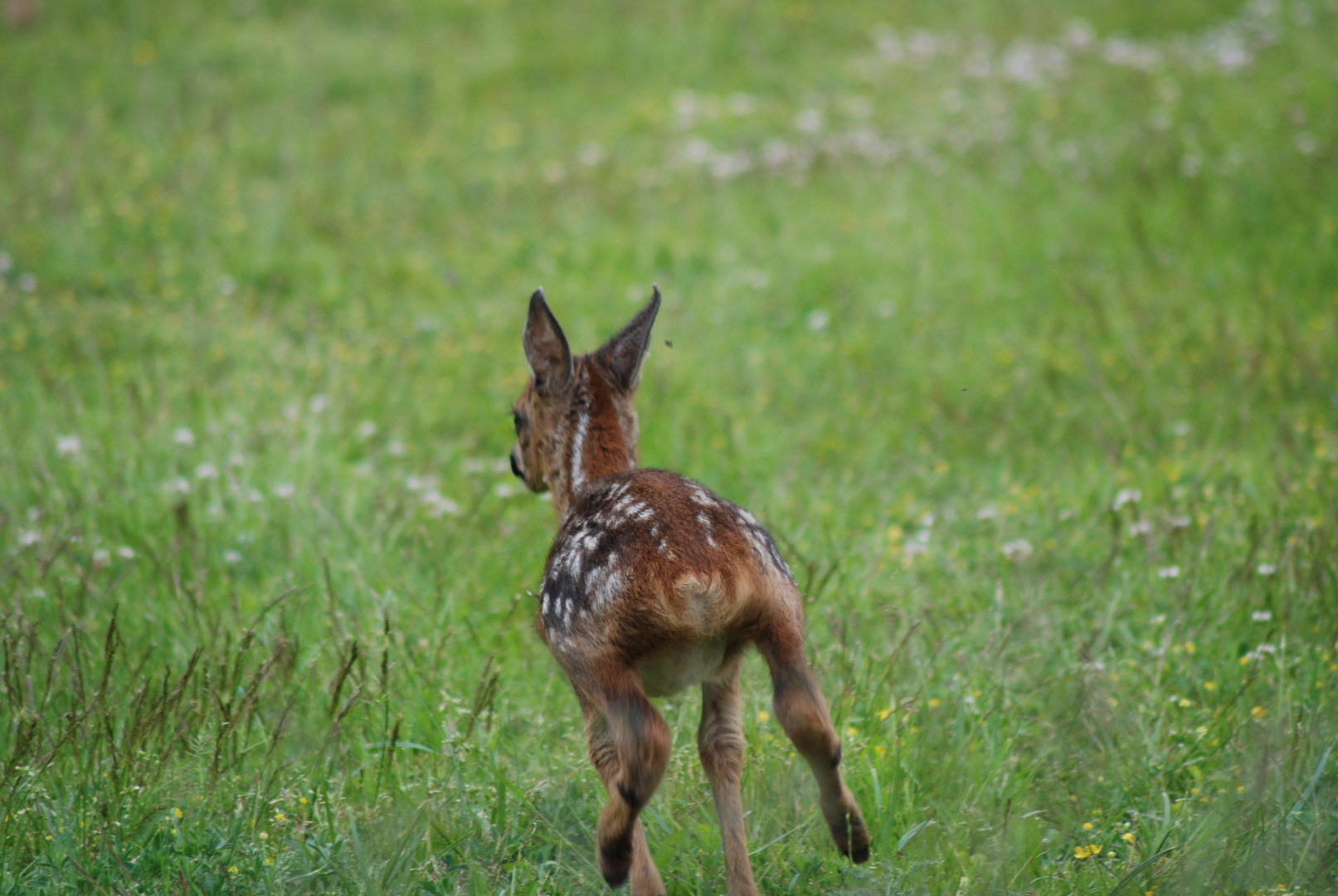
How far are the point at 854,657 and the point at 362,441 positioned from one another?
338 cm

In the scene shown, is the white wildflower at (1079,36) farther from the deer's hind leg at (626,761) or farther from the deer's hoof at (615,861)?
the deer's hoof at (615,861)

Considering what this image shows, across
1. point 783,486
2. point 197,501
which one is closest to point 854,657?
point 783,486

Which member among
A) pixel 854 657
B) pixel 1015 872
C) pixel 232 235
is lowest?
pixel 1015 872

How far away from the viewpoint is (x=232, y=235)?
9.57 metres

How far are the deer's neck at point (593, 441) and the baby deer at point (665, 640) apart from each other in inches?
13.6

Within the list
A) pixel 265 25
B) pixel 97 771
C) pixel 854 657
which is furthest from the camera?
pixel 265 25

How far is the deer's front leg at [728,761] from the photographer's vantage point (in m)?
3.42

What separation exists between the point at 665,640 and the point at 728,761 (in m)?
0.55

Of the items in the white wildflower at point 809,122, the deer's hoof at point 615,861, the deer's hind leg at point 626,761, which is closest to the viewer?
the deer's hind leg at point 626,761

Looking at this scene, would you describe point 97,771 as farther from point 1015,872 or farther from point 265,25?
point 265,25

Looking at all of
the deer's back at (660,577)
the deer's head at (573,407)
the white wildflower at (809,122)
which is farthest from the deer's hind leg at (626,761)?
the white wildflower at (809,122)

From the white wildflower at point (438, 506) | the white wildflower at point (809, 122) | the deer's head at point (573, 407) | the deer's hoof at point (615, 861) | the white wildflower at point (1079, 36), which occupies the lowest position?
the deer's hoof at point (615, 861)

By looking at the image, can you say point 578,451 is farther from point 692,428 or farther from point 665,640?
point 692,428

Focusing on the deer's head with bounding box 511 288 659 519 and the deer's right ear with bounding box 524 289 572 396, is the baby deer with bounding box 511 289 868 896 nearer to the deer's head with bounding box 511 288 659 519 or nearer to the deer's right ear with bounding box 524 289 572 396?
the deer's head with bounding box 511 288 659 519
